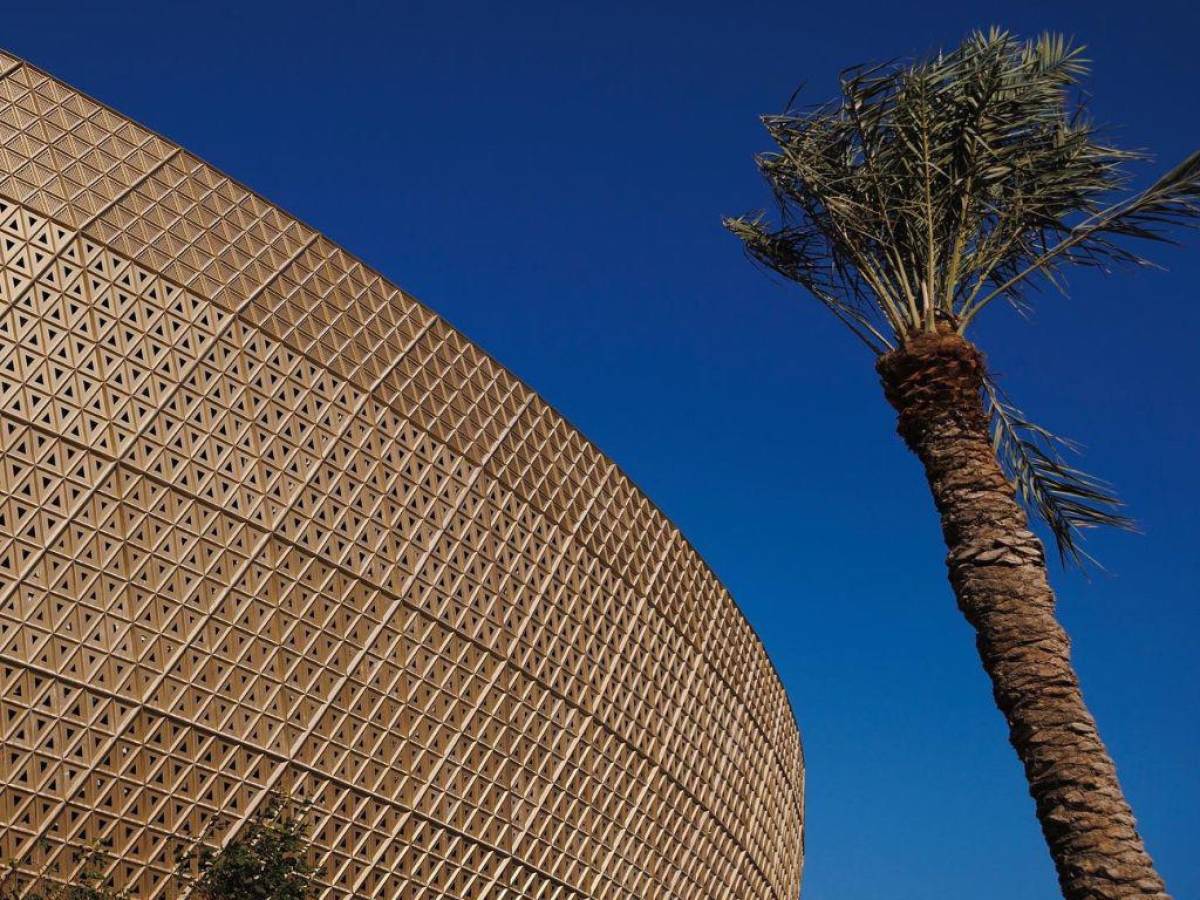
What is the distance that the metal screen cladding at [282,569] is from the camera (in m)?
20.7

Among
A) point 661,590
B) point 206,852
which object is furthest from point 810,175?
point 661,590

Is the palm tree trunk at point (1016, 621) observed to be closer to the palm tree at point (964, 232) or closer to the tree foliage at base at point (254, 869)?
the palm tree at point (964, 232)

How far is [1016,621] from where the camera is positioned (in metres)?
11.6

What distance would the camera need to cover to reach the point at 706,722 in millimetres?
39250

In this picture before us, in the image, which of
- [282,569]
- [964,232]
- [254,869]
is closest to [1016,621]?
[964,232]

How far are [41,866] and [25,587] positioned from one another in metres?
4.16

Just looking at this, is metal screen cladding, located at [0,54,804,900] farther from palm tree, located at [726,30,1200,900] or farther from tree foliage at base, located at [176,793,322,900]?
palm tree, located at [726,30,1200,900]

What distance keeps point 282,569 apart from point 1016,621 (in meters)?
16.0

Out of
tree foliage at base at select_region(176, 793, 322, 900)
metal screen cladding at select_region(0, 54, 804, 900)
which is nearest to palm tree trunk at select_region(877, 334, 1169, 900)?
tree foliage at base at select_region(176, 793, 322, 900)

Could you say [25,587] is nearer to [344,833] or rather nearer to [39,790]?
[39,790]

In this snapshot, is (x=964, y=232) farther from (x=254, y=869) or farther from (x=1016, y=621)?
(x=254, y=869)

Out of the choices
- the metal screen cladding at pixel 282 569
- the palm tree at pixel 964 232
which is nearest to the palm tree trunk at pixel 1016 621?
the palm tree at pixel 964 232

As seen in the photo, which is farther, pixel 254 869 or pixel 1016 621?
pixel 254 869

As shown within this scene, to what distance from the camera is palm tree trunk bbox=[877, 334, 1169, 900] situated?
10586 mm
